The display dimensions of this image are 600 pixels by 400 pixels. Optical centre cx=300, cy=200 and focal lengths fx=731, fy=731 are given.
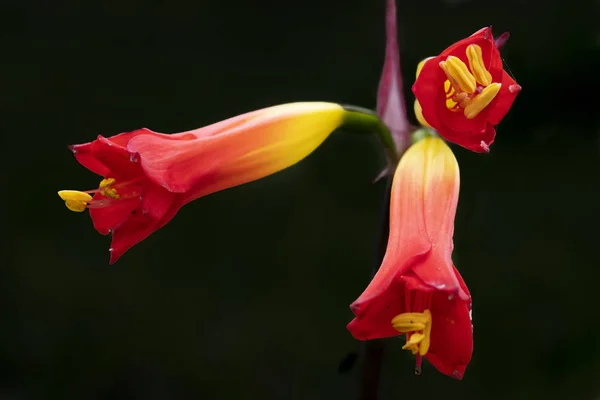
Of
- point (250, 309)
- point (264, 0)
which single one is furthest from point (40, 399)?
point (264, 0)

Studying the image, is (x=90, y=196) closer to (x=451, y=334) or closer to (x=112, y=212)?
(x=112, y=212)

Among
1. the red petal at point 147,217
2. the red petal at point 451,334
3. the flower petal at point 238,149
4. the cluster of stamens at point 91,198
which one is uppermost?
the flower petal at point 238,149

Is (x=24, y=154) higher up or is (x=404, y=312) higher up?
(x=24, y=154)

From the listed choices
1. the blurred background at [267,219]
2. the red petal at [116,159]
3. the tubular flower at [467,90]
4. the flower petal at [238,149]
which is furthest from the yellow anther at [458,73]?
the blurred background at [267,219]

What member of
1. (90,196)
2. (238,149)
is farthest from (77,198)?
(238,149)

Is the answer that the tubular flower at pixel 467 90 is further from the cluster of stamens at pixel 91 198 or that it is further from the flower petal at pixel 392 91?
the cluster of stamens at pixel 91 198

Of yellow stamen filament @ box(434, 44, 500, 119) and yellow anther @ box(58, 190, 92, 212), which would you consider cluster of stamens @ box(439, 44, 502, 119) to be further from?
yellow anther @ box(58, 190, 92, 212)

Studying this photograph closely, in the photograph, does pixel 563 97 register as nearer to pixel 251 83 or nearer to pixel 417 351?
pixel 251 83
